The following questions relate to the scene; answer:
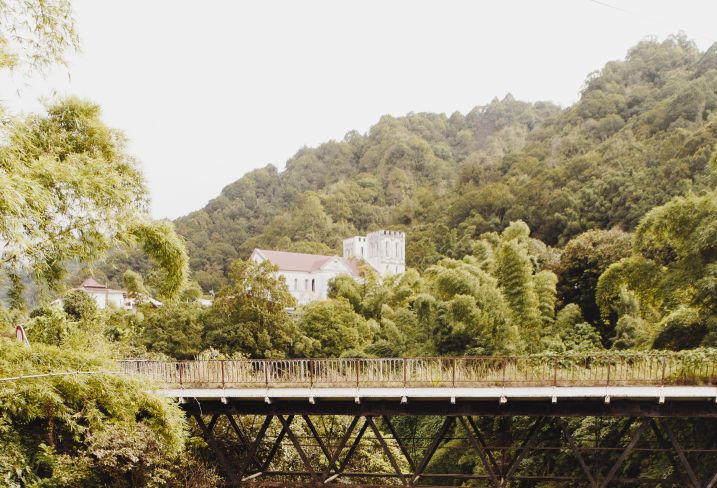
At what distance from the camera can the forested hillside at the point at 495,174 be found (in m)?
37.7

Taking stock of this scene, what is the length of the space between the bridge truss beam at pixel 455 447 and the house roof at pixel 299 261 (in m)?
34.2

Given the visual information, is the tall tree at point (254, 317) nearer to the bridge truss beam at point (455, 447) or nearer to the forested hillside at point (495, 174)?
the bridge truss beam at point (455, 447)

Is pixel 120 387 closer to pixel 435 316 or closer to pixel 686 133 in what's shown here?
pixel 435 316

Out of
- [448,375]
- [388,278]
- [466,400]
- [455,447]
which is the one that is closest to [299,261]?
[388,278]

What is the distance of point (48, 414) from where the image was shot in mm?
7086

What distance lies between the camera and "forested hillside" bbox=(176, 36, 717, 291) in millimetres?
37656

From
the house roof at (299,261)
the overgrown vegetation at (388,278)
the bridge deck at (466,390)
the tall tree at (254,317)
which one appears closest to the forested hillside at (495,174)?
the overgrown vegetation at (388,278)

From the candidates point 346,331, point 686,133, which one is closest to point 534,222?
point 686,133

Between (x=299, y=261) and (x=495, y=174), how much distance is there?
19639 millimetres

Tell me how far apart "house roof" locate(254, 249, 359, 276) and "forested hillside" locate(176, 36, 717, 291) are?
22.0 feet

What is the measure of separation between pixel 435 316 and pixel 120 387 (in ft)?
44.9

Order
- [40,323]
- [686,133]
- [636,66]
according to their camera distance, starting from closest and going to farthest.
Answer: [40,323], [686,133], [636,66]

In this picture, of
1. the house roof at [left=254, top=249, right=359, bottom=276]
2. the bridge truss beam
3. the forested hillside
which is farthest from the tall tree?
the house roof at [left=254, top=249, right=359, bottom=276]

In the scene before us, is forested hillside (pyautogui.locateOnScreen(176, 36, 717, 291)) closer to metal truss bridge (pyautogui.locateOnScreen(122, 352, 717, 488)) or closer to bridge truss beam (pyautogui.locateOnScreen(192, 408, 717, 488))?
bridge truss beam (pyautogui.locateOnScreen(192, 408, 717, 488))
